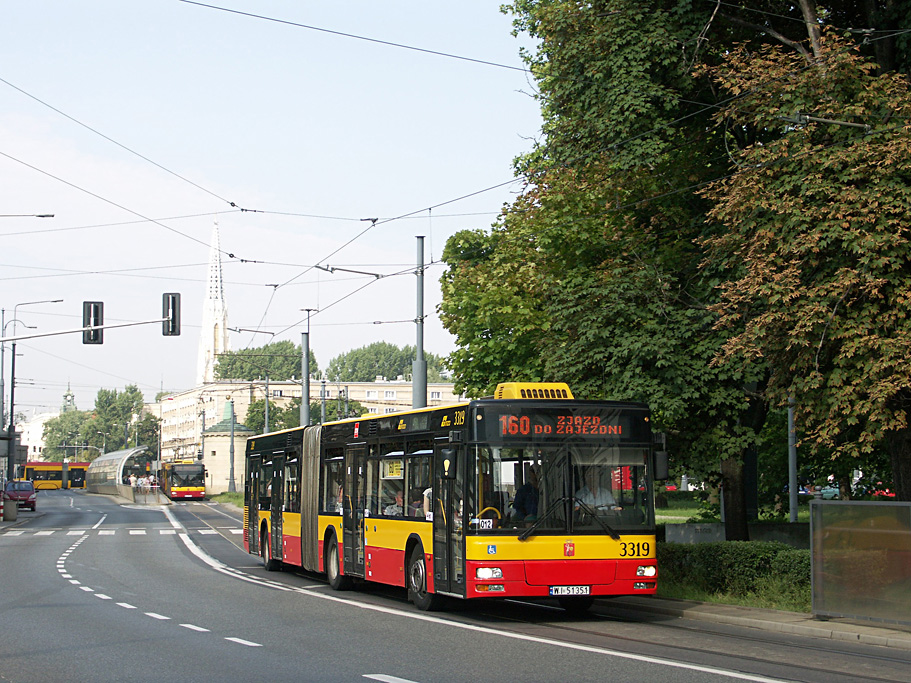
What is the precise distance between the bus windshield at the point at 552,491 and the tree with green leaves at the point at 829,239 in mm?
2949

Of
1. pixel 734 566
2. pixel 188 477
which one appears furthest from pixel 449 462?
pixel 188 477

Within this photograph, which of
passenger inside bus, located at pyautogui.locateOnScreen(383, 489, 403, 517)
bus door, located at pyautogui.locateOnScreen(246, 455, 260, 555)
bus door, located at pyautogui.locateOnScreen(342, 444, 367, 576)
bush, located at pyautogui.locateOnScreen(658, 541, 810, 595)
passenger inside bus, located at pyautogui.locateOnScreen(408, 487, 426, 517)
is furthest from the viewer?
bus door, located at pyautogui.locateOnScreen(246, 455, 260, 555)

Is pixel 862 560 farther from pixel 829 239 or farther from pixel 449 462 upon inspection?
pixel 449 462

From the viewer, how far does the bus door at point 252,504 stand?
89.6 feet

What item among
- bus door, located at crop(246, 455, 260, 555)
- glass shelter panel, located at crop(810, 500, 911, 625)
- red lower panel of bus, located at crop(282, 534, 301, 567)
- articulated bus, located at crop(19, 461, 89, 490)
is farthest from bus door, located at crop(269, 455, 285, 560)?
articulated bus, located at crop(19, 461, 89, 490)

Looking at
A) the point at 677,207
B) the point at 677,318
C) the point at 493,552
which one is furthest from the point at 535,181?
the point at 493,552

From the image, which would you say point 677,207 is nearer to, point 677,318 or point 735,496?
point 677,318

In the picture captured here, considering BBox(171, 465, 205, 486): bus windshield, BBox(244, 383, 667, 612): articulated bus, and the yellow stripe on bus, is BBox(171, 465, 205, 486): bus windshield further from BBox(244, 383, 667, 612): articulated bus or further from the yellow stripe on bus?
the yellow stripe on bus

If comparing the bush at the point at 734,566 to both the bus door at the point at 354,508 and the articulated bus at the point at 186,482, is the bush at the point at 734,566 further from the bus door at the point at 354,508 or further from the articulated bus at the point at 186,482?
the articulated bus at the point at 186,482

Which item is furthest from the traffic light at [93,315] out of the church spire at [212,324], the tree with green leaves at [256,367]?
the church spire at [212,324]

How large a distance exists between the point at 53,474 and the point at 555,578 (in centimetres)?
13089

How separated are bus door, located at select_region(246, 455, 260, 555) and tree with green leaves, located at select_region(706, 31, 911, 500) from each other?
1359cm

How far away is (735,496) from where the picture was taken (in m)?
24.5

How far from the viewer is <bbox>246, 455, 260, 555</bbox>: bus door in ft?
89.6
